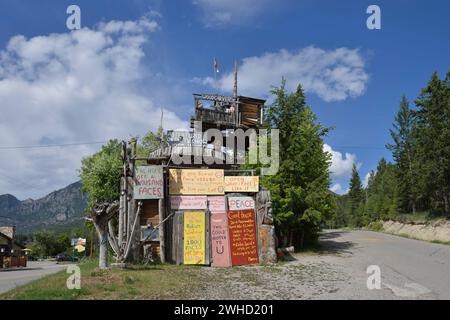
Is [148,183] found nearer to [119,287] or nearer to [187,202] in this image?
[187,202]

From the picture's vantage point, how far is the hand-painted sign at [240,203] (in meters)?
16.9

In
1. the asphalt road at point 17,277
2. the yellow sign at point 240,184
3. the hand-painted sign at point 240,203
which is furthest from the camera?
the yellow sign at point 240,184

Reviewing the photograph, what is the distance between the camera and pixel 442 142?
32.9 meters

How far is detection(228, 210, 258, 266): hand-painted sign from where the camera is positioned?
53.3ft

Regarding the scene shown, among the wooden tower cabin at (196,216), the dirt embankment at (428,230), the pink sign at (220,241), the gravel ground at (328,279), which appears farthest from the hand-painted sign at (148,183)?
the dirt embankment at (428,230)

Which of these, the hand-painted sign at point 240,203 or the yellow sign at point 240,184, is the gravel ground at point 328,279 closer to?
the hand-painted sign at point 240,203

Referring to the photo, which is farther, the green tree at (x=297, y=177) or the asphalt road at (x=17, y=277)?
the green tree at (x=297, y=177)

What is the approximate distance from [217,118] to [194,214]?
1870cm

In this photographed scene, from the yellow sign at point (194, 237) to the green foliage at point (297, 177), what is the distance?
5.77m

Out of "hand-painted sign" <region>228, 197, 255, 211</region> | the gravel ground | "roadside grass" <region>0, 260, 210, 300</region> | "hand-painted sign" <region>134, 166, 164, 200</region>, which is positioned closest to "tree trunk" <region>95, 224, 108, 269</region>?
"roadside grass" <region>0, 260, 210, 300</region>

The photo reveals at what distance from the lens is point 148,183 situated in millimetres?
16344

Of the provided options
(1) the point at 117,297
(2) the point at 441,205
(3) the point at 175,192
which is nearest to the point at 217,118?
(3) the point at 175,192

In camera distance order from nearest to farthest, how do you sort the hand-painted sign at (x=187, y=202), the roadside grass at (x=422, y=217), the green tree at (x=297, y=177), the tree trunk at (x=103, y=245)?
the tree trunk at (x=103, y=245)
the hand-painted sign at (x=187, y=202)
the green tree at (x=297, y=177)
the roadside grass at (x=422, y=217)

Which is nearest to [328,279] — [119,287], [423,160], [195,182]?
[195,182]
